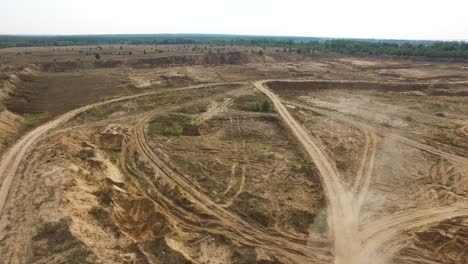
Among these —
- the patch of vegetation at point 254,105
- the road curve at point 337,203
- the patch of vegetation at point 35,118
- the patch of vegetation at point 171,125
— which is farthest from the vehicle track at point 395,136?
the patch of vegetation at point 35,118

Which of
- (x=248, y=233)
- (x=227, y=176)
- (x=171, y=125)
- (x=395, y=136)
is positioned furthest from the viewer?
(x=171, y=125)

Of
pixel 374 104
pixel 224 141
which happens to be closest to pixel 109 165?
pixel 224 141

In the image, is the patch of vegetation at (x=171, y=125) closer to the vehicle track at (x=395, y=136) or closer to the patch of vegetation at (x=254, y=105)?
the patch of vegetation at (x=254, y=105)

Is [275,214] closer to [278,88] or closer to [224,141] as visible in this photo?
[224,141]

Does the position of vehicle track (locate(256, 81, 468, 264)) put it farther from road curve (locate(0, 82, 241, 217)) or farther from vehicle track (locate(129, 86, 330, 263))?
road curve (locate(0, 82, 241, 217))

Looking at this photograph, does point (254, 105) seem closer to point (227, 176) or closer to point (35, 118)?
point (227, 176)

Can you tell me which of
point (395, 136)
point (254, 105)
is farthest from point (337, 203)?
point (254, 105)
